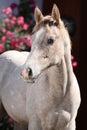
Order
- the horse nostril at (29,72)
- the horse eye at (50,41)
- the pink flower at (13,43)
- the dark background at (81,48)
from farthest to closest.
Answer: the dark background at (81,48)
the pink flower at (13,43)
the horse eye at (50,41)
the horse nostril at (29,72)

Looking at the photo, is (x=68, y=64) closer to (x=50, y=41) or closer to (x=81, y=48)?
(x=50, y=41)

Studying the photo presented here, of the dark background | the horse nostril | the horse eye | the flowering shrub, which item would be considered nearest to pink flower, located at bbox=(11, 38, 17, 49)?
the flowering shrub

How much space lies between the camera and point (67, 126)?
14.0ft

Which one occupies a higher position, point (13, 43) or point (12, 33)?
point (12, 33)

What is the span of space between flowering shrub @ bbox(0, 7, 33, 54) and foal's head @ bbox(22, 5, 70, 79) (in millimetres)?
1822

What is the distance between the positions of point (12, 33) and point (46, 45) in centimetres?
220

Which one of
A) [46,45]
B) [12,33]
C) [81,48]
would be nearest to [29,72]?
[46,45]

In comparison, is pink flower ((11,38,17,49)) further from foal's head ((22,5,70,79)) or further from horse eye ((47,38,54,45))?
horse eye ((47,38,54,45))

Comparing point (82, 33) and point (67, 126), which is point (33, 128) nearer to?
point (67, 126)

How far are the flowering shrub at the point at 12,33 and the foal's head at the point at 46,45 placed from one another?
1822 mm

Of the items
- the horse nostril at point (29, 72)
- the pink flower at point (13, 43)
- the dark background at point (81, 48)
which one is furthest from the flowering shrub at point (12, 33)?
the horse nostril at point (29, 72)

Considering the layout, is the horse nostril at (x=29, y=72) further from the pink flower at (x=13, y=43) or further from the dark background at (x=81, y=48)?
the dark background at (x=81, y=48)

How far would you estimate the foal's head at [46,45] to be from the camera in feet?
12.8

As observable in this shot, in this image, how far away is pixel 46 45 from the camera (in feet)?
13.0
